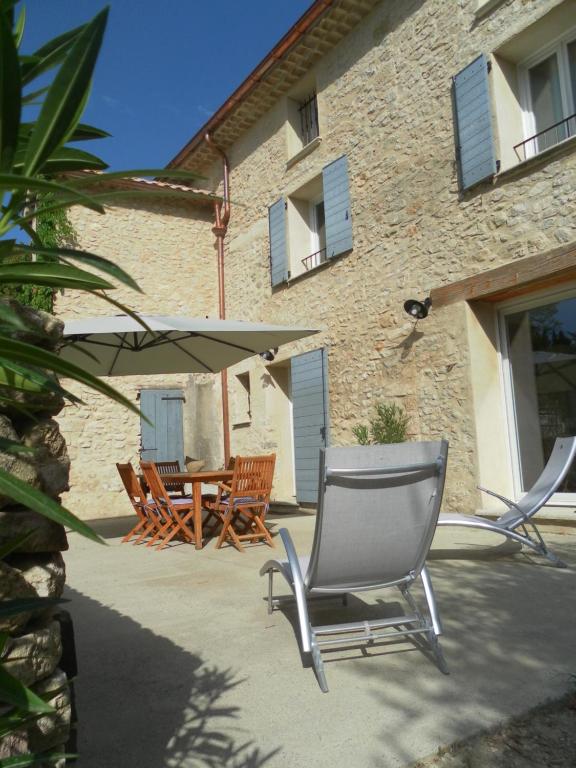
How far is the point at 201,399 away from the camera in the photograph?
10266 millimetres

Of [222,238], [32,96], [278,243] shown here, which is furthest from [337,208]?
[32,96]

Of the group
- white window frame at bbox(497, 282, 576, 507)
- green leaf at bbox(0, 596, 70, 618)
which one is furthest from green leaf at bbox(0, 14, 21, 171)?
white window frame at bbox(497, 282, 576, 507)

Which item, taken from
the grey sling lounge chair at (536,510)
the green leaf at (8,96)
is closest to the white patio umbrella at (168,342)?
the grey sling lounge chair at (536,510)

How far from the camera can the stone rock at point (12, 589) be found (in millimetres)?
1210

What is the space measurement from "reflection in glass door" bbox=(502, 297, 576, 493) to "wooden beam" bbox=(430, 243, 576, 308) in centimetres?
31

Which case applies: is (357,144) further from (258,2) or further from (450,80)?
(258,2)

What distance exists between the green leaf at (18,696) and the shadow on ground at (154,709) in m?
1.03

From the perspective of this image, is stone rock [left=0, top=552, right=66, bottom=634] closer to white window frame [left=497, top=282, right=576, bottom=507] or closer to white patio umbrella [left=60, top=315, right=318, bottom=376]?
white patio umbrella [left=60, top=315, right=318, bottom=376]

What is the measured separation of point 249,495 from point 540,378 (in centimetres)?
297

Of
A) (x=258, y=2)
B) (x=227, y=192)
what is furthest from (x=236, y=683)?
(x=258, y=2)

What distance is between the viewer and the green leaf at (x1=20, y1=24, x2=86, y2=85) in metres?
1.02

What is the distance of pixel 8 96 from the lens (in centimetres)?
79

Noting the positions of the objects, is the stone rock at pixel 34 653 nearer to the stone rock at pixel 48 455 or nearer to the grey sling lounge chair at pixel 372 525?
the stone rock at pixel 48 455

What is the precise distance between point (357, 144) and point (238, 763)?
7.25m
